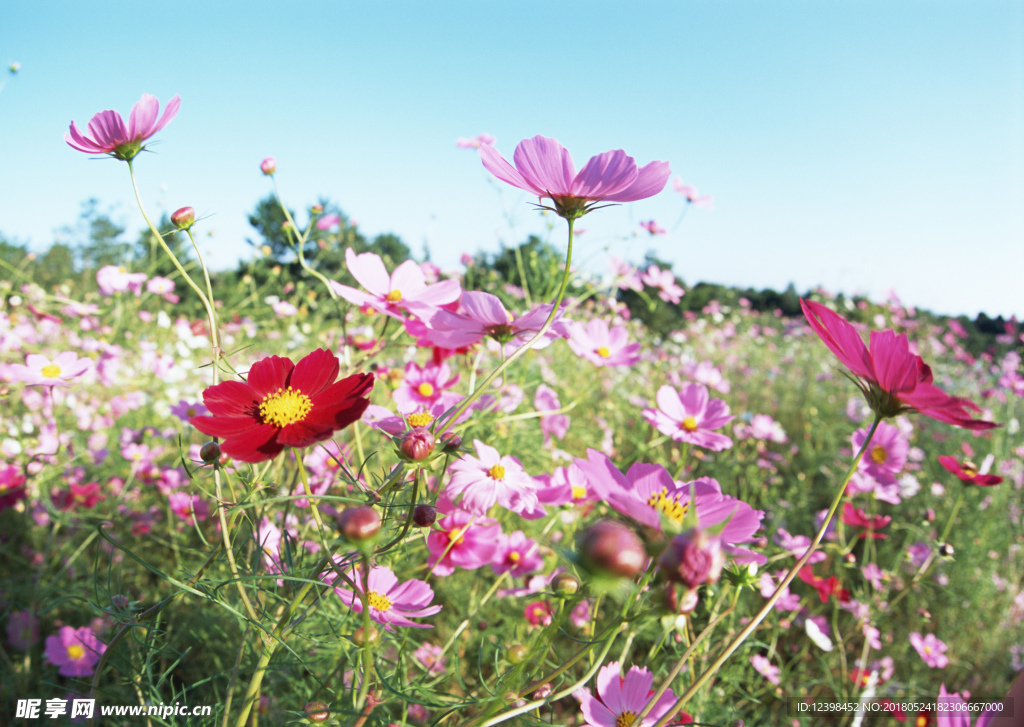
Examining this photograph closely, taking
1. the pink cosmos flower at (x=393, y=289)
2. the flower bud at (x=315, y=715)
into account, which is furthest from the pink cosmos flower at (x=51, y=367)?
the flower bud at (x=315, y=715)

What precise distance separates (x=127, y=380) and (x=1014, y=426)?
146 inches

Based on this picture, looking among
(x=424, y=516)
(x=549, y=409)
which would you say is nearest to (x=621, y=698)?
(x=424, y=516)

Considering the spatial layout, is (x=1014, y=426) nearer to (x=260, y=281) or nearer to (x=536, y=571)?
(x=536, y=571)

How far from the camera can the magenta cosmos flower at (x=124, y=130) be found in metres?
0.46

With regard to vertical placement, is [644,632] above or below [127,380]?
below

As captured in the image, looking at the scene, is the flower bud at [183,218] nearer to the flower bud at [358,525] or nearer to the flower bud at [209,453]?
the flower bud at [209,453]

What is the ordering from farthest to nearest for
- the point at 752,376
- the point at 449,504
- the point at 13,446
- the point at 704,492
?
1. the point at 752,376
2. the point at 13,446
3. the point at 449,504
4. the point at 704,492

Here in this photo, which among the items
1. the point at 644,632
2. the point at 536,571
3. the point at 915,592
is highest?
the point at 536,571

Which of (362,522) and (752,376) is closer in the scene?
(362,522)

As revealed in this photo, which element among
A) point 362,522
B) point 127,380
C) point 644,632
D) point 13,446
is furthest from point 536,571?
point 127,380

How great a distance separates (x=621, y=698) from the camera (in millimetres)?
489

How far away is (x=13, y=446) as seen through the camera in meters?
1.20

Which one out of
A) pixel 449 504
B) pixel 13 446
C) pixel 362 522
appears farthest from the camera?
pixel 13 446

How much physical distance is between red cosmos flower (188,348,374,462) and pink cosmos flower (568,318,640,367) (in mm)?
394
